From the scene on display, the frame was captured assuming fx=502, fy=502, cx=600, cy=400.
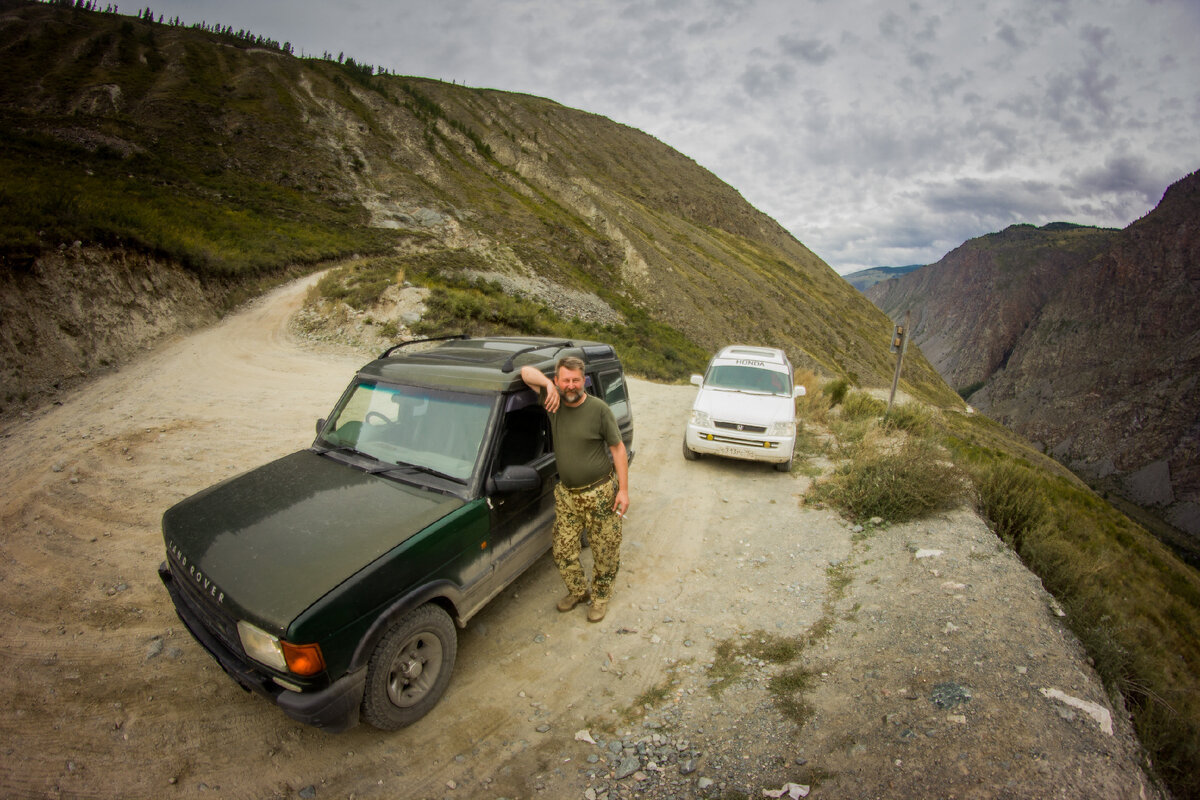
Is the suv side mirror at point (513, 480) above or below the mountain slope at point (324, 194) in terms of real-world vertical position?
below

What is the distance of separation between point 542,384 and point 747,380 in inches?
223

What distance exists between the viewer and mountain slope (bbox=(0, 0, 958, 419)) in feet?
58.5

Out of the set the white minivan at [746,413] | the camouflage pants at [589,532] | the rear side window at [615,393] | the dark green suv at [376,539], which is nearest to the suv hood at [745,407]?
the white minivan at [746,413]

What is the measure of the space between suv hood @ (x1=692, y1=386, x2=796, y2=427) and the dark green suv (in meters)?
3.96

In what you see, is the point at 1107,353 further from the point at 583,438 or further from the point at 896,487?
the point at 583,438

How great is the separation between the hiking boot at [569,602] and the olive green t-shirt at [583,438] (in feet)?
3.89

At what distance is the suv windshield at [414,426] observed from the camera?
3.51m

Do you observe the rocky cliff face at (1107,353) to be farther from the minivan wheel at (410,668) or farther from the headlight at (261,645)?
the headlight at (261,645)

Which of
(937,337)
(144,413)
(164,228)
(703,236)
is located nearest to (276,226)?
(164,228)

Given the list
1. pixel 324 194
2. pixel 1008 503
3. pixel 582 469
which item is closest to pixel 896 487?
pixel 1008 503

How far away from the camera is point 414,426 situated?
373 cm

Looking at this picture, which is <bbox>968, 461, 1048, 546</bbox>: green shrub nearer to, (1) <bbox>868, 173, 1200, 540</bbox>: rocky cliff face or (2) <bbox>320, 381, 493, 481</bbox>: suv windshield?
(2) <bbox>320, 381, 493, 481</bbox>: suv windshield

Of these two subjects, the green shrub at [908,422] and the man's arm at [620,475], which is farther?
the green shrub at [908,422]

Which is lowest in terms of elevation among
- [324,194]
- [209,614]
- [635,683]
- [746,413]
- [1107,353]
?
[635,683]
